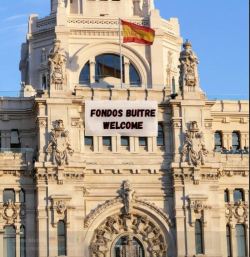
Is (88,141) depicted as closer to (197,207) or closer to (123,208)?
(123,208)

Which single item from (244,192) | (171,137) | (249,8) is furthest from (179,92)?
(249,8)

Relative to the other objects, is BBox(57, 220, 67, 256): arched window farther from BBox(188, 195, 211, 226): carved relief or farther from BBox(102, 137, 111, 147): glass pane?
BBox(188, 195, 211, 226): carved relief

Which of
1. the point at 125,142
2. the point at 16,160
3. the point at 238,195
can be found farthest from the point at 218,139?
the point at 16,160

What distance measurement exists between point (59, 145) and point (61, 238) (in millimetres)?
7262

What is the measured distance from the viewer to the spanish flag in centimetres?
9150

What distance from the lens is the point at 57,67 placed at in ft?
292

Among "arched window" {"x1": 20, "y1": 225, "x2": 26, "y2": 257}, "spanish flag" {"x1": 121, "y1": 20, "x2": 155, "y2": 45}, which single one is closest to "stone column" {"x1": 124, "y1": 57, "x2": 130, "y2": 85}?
"spanish flag" {"x1": 121, "y1": 20, "x2": 155, "y2": 45}

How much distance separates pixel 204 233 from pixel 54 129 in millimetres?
14302

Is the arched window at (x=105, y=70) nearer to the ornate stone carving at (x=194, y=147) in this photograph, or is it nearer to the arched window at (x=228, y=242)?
the ornate stone carving at (x=194, y=147)

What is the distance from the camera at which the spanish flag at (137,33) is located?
91.5 meters

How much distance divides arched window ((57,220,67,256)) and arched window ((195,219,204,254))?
10.3m

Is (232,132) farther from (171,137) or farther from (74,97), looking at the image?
(74,97)

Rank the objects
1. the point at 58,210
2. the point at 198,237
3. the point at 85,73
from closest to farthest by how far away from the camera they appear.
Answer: the point at 58,210
the point at 198,237
the point at 85,73

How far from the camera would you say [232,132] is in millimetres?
94000
